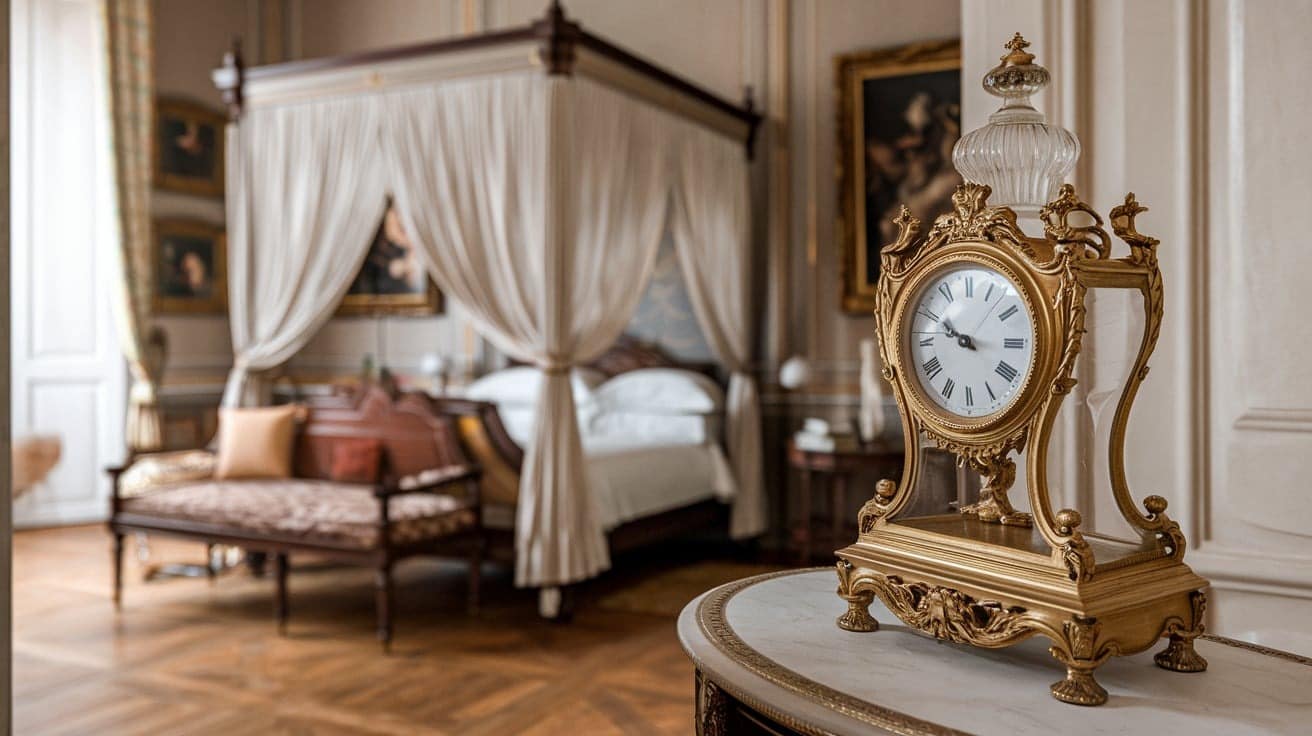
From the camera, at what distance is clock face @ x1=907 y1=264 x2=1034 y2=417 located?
100 cm

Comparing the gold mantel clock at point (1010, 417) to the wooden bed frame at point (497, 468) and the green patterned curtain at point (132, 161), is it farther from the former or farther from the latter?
the green patterned curtain at point (132, 161)

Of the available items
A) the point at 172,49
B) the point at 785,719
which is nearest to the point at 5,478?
the point at 785,719

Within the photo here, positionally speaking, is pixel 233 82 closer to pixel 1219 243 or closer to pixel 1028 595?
pixel 1219 243

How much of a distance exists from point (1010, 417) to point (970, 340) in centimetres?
9

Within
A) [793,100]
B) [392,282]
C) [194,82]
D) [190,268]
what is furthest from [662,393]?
[194,82]

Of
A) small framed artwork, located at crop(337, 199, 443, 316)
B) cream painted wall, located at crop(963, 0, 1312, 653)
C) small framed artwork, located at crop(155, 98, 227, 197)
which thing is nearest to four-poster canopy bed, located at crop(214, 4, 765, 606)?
small framed artwork, located at crop(337, 199, 443, 316)

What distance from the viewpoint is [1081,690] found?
2.99ft

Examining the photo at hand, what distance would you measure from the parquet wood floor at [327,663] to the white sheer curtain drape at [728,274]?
4.70 feet

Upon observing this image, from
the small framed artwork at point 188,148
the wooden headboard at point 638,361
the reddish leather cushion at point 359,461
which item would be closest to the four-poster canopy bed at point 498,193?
the reddish leather cushion at point 359,461

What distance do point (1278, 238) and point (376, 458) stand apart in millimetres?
4031

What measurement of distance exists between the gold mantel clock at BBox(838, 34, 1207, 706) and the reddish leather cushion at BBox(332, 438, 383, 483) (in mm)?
3942

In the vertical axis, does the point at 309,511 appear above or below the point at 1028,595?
below

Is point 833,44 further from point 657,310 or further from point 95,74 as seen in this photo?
point 95,74

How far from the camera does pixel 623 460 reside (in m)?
4.84
